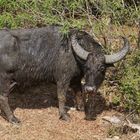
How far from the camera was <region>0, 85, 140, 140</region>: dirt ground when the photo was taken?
297 inches

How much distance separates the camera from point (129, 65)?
8.42m

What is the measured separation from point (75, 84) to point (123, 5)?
1.54 meters

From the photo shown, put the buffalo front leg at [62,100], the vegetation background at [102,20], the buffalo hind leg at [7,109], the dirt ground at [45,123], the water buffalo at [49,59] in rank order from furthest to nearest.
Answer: the vegetation background at [102,20]
the buffalo front leg at [62,100]
the buffalo hind leg at [7,109]
the water buffalo at [49,59]
the dirt ground at [45,123]

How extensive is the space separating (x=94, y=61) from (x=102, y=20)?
1085 millimetres

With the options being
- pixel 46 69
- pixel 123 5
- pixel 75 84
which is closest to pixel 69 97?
pixel 75 84

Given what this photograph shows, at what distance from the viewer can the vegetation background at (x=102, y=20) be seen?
827cm

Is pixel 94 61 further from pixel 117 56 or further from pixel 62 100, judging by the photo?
pixel 62 100

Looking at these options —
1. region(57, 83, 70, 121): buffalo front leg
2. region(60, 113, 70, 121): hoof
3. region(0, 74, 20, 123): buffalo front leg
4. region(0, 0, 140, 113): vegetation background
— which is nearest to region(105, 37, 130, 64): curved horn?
region(0, 0, 140, 113): vegetation background

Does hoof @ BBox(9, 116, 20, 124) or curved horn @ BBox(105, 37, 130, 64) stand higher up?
curved horn @ BBox(105, 37, 130, 64)

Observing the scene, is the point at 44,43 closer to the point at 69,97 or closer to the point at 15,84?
the point at 15,84

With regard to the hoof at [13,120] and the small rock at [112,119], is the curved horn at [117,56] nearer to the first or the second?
the small rock at [112,119]

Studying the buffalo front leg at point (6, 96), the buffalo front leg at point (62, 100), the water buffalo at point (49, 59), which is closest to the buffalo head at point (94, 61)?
the water buffalo at point (49, 59)

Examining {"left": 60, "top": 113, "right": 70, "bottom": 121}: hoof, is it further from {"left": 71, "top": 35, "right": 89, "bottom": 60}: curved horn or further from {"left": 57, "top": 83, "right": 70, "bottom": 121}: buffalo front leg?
{"left": 71, "top": 35, "right": 89, "bottom": 60}: curved horn

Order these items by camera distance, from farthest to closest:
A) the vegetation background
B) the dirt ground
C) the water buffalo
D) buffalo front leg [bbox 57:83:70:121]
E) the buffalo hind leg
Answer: the vegetation background < buffalo front leg [bbox 57:83:70:121] < the buffalo hind leg < the water buffalo < the dirt ground
